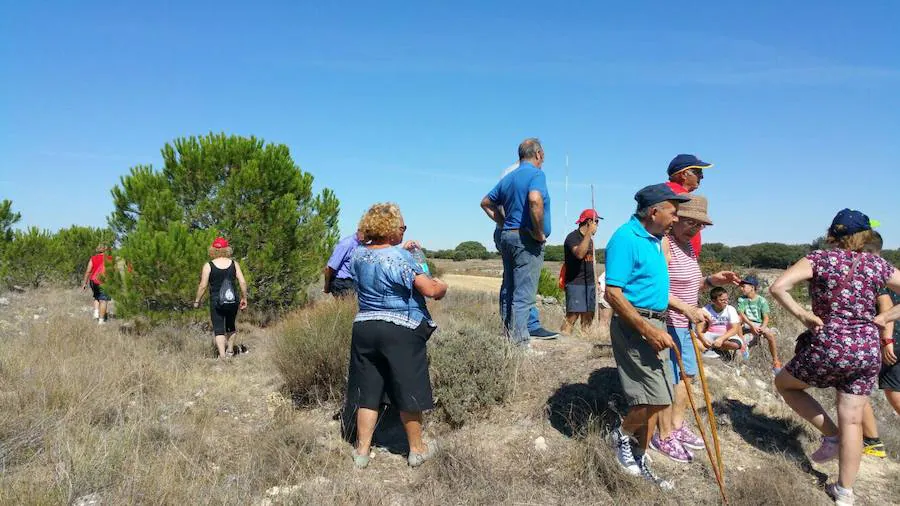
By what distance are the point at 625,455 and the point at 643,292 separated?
99 centimetres

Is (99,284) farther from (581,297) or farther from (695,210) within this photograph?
(695,210)

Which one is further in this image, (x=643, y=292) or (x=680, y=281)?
(x=680, y=281)

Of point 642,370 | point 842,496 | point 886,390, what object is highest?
point 642,370

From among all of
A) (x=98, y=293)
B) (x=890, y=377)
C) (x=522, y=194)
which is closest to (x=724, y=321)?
(x=890, y=377)

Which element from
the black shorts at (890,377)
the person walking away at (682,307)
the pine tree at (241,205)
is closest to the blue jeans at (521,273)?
the person walking away at (682,307)

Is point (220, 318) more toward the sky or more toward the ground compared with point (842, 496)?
more toward the sky

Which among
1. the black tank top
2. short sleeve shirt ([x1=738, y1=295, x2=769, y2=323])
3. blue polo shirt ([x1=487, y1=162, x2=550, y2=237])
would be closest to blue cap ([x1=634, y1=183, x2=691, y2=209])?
blue polo shirt ([x1=487, y1=162, x2=550, y2=237])

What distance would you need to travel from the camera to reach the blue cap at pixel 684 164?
13.2 feet

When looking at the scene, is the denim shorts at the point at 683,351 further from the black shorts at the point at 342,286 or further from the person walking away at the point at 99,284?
the person walking away at the point at 99,284

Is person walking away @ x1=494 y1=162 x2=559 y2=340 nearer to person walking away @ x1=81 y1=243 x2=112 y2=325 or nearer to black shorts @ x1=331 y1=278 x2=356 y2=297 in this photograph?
black shorts @ x1=331 y1=278 x2=356 y2=297

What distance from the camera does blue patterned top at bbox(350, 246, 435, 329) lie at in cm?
364

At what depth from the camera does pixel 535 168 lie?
5230 mm

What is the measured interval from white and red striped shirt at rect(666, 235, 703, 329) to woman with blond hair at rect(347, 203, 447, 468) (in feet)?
4.60

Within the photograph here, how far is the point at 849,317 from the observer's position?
11.1ft
